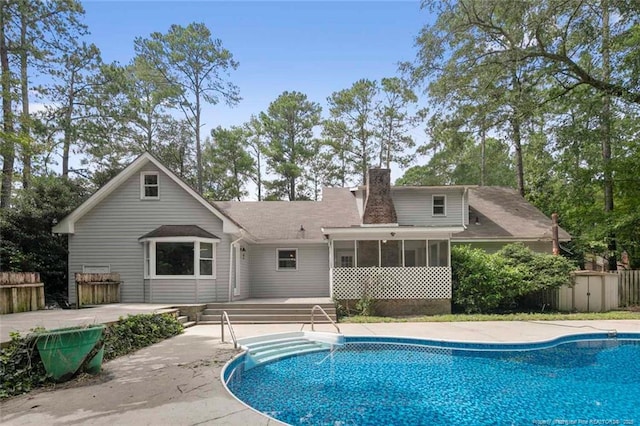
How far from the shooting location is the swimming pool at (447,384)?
5.68 meters

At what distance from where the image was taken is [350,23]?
12914mm

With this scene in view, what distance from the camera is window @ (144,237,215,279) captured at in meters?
14.0

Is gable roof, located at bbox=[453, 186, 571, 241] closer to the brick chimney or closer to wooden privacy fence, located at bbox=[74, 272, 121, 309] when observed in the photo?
the brick chimney

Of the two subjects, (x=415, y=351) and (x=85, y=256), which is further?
(x=85, y=256)

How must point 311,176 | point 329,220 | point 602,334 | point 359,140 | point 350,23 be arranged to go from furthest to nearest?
1. point 311,176
2. point 359,140
3. point 329,220
4. point 350,23
5. point 602,334

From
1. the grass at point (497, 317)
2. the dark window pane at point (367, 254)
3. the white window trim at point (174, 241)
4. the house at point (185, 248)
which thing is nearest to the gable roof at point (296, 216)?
the house at point (185, 248)

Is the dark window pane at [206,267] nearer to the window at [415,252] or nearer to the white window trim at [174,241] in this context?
the white window trim at [174,241]

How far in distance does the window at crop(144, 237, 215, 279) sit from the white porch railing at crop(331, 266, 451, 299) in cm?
509

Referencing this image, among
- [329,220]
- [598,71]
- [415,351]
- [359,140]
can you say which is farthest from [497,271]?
[359,140]

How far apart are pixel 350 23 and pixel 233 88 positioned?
57.6 ft

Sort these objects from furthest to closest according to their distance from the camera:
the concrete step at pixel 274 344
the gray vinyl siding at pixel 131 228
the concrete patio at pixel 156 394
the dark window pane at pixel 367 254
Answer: the dark window pane at pixel 367 254, the gray vinyl siding at pixel 131 228, the concrete step at pixel 274 344, the concrete patio at pixel 156 394

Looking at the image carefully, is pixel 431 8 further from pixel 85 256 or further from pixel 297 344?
pixel 85 256

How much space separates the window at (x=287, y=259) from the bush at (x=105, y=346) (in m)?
6.98

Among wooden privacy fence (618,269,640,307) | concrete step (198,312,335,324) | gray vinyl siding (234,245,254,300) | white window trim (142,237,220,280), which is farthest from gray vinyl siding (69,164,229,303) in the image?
wooden privacy fence (618,269,640,307)
